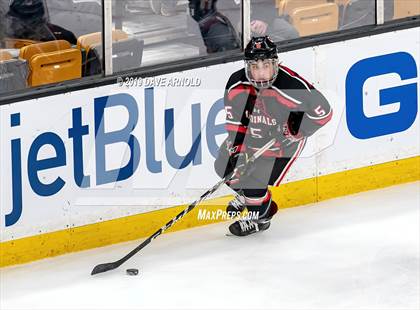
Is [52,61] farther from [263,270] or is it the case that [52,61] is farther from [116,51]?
[263,270]

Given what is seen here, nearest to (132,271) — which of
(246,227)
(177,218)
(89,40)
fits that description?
(177,218)

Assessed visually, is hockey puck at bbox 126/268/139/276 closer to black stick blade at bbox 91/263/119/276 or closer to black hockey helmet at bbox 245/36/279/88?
black stick blade at bbox 91/263/119/276

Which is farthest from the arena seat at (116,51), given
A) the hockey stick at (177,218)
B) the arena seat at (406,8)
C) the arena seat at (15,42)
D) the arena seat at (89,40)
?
the arena seat at (406,8)

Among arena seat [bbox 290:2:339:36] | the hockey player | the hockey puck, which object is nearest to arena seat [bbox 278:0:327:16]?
arena seat [bbox 290:2:339:36]

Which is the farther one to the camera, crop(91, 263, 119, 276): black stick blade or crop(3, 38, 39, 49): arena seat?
crop(3, 38, 39, 49): arena seat

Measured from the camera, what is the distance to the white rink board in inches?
297

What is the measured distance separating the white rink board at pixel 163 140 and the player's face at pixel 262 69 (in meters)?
0.44

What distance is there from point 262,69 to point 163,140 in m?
0.69

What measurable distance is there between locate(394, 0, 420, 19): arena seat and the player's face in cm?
128

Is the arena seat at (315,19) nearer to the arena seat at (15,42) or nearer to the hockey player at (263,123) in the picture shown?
the hockey player at (263,123)

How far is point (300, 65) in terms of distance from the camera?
8297 millimetres

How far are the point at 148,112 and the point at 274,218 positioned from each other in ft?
3.18

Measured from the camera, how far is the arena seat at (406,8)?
28.3 feet

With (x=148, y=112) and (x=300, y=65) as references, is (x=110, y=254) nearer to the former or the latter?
(x=148, y=112)
